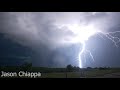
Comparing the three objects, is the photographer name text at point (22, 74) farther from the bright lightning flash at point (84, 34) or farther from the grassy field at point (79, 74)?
the bright lightning flash at point (84, 34)

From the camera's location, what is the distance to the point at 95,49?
247 centimetres

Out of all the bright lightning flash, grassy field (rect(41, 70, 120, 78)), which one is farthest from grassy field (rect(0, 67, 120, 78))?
the bright lightning flash

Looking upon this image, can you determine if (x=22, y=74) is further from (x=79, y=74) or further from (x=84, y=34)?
(x=84, y=34)

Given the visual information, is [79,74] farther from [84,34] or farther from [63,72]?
[84,34]

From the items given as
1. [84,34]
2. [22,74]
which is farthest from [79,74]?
[22,74]

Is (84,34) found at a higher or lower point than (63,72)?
higher

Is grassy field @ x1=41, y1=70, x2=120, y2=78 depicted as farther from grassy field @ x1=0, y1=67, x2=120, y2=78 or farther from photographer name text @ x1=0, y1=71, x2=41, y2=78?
photographer name text @ x1=0, y1=71, x2=41, y2=78

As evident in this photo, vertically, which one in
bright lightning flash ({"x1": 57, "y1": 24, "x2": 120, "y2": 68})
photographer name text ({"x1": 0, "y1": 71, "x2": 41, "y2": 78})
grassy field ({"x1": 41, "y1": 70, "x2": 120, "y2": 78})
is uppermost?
bright lightning flash ({"x1": 57, "y1": 24, "x2": 120, "y2": 68})

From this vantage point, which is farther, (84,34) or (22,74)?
(84,34)

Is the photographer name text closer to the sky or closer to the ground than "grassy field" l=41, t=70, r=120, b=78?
closer to the sky

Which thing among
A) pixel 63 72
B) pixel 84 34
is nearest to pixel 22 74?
pixel 63 72

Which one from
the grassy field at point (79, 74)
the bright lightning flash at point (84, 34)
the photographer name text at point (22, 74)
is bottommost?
A: the grassy field at point (79, 74)

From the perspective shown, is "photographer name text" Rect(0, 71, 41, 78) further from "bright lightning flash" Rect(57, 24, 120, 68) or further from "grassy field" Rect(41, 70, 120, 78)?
"bright lightning flash" Rect(57, 24, 120, 68)

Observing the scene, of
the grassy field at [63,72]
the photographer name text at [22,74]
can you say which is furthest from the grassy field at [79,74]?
the photographer name text at [22,74]
